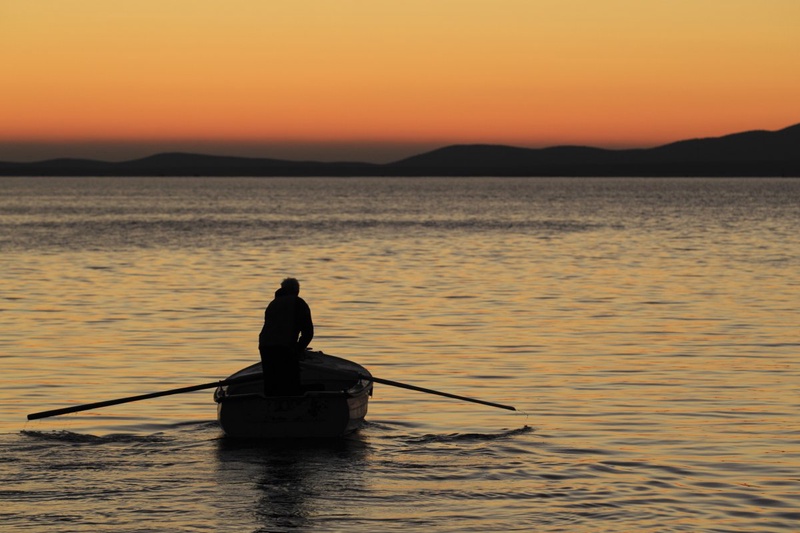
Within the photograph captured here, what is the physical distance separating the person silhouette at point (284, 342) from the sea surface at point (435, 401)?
2.85ft

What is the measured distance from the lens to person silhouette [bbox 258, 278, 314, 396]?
17.3m

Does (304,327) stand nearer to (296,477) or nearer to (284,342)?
(284,342)

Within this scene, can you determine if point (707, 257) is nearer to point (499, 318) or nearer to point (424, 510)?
point (499, 318)

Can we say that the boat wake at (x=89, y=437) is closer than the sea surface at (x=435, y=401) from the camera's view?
No

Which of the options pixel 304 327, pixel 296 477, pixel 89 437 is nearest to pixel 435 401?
pixel 304 327

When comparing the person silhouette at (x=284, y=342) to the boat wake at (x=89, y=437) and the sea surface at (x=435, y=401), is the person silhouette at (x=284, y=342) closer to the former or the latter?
the sea surface at (x=435, y=401)

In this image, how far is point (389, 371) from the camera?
24562 millimetres

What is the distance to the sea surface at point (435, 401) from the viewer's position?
43.9 ft

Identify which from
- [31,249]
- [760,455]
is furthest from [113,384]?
[31,249]

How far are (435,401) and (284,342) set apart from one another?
4.49 meters

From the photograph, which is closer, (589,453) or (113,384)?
(589,453)

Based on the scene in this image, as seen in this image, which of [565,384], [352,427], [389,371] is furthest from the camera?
[389,371]

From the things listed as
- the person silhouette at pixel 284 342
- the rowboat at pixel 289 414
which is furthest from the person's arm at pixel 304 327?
the rowboat at pixel 289 414

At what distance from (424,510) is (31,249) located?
55.6m
